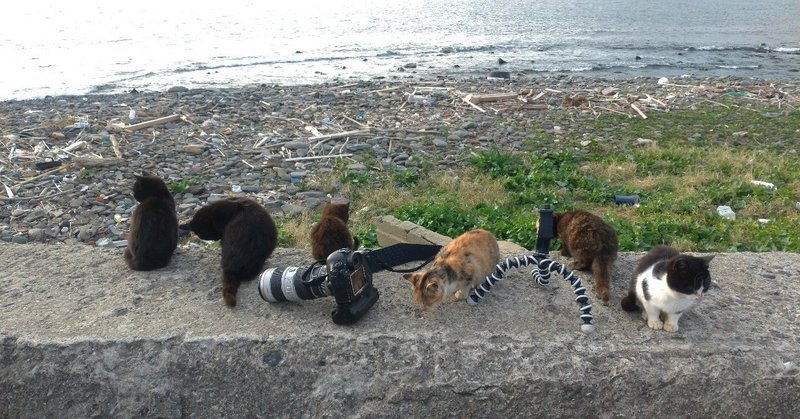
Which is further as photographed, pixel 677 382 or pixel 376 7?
pixel 376 7

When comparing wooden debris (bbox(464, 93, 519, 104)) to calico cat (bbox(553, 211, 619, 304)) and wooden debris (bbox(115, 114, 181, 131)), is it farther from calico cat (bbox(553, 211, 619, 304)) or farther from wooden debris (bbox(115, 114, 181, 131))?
calico cat (bbox(553, 211, 619, 304))

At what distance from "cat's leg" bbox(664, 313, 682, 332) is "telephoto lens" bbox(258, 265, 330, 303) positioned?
1.72 meters

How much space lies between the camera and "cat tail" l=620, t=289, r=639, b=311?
3480 mm

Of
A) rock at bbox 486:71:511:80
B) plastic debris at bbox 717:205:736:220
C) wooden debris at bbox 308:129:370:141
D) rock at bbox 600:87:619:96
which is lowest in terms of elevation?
plastic debris at bbox 717:205:736:220

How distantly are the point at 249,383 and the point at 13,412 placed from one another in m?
1.21

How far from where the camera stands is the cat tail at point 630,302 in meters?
3.48

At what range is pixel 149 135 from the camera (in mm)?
11555

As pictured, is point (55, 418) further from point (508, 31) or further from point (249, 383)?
point (508, 31)

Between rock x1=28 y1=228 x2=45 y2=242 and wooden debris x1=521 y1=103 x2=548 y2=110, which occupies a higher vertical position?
wooden debris x1=521 y1=103 x2=548 y2=110

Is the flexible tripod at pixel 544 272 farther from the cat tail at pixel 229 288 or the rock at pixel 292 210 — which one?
the rock at pixel 292 210

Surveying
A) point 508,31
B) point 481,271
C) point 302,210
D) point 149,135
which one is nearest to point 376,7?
point 508,31

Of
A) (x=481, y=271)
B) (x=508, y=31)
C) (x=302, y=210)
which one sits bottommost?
(x=302, y=210)

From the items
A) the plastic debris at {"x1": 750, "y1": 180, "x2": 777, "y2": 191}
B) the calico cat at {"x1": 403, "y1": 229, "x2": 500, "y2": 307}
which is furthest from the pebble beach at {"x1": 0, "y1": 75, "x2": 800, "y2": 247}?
the calico cat at {"x1": 403, "y1": 229, "x2": 500, "y2": 307}

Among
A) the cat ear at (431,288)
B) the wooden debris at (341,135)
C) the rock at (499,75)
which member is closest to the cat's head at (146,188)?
the cat ear at (431,288)
